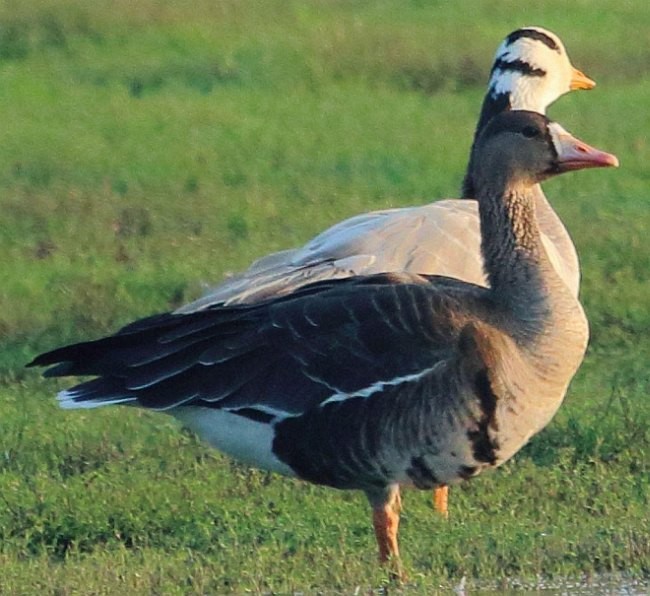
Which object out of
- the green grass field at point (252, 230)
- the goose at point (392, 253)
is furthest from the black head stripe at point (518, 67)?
the green grass field at point (252, 230)

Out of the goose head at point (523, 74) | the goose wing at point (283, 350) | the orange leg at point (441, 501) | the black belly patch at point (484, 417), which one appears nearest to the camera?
the black belly patch at point (484, 417)

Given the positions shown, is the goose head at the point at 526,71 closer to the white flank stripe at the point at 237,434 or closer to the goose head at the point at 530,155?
the goose head at the point at 530,155

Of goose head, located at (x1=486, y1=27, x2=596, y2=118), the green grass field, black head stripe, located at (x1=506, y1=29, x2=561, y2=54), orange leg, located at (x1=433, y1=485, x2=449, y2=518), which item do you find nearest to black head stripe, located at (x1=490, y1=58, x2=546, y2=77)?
goose head, located at (x1=486, y1=27, x2=596, y2=118)

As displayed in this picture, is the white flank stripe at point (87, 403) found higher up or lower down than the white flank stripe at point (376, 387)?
lower down

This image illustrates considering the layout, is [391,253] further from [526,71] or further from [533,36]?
[533,36]

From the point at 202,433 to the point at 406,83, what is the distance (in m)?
10.9

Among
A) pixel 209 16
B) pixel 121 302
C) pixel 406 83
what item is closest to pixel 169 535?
pixel 121 302

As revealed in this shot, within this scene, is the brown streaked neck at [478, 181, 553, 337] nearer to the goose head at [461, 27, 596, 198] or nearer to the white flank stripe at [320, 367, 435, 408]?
the white flank stripe at [320, 367, 435, 408]

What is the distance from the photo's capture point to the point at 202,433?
20.3ft

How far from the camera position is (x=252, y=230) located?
37.4ft

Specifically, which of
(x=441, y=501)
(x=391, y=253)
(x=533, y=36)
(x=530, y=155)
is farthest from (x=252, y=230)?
(x=530, y=155)

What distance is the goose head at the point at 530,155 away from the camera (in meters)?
6.17

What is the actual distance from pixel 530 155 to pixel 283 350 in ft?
3.52

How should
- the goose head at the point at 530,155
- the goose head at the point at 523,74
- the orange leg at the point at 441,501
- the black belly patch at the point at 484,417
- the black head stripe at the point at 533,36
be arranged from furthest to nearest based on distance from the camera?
the black head stripe at the point at 533,36
the goose head at the point at 523,74
the orange leg at the point at 441,501
the goose head at the point at 530,155
the black belly patch at the point at 484,417
